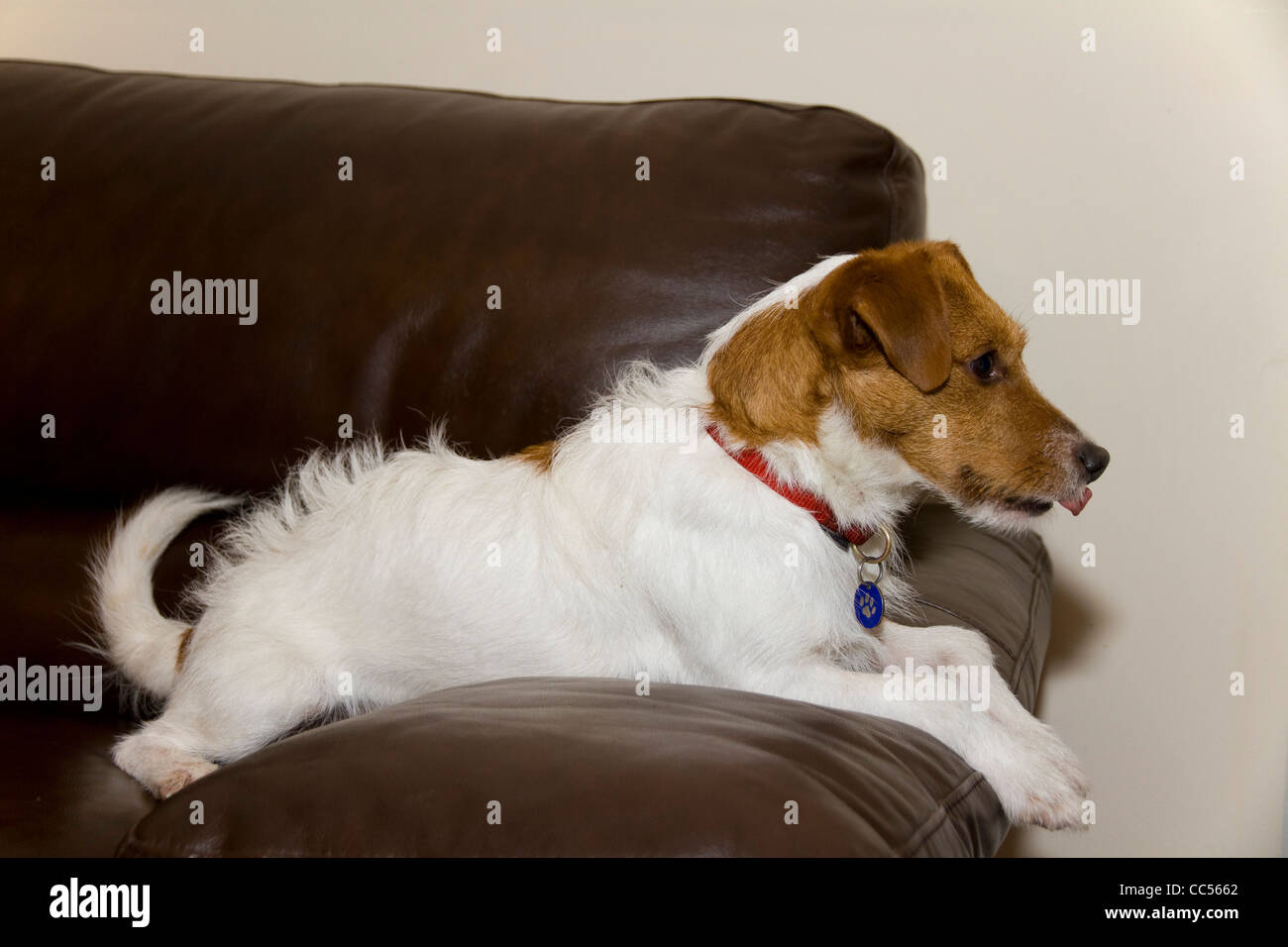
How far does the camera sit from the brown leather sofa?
7.38 ft

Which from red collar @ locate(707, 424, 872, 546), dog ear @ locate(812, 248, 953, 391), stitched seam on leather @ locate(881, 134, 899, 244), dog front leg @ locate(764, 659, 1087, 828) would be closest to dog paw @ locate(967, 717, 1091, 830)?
dog front leg @ locate(764, 659, 1087, 828)

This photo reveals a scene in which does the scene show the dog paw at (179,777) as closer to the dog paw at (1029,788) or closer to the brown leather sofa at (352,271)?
the brown leather sofa at (352,271)

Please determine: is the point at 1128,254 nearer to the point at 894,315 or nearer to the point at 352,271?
the point at 894,315

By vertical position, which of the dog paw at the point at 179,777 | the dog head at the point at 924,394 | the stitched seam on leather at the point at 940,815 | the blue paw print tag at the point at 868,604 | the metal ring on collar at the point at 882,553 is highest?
the dog head at the point at 924,394

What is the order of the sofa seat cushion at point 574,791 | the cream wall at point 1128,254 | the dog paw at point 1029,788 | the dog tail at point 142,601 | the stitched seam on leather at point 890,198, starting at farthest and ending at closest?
the cream wall at point 1128,254, the stitched seam on leather at point 890,198, the dog tail at point 142,601, the dog paw at point 1029,788, the sofa seat cushion at point 574,791

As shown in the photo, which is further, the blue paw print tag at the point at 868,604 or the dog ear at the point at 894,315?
the blue paw print tag at the point at 868,604

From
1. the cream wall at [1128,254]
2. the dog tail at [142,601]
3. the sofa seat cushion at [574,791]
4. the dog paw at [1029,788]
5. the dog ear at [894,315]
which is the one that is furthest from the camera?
the cream wall at [1128,254]

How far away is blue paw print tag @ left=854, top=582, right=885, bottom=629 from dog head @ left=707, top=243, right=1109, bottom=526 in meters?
0.19

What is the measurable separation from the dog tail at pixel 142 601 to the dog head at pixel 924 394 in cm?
106

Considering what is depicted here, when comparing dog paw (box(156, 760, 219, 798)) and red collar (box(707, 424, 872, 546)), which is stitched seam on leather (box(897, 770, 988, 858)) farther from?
dog paw (box(156, 760, 219, 798))

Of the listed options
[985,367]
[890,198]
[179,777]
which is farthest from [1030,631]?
[179,777]

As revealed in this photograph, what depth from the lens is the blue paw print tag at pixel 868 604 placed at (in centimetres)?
182

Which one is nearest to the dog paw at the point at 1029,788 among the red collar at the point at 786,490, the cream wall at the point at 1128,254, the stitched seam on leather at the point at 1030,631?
the stitched seam on leather at the point at 1030,631
